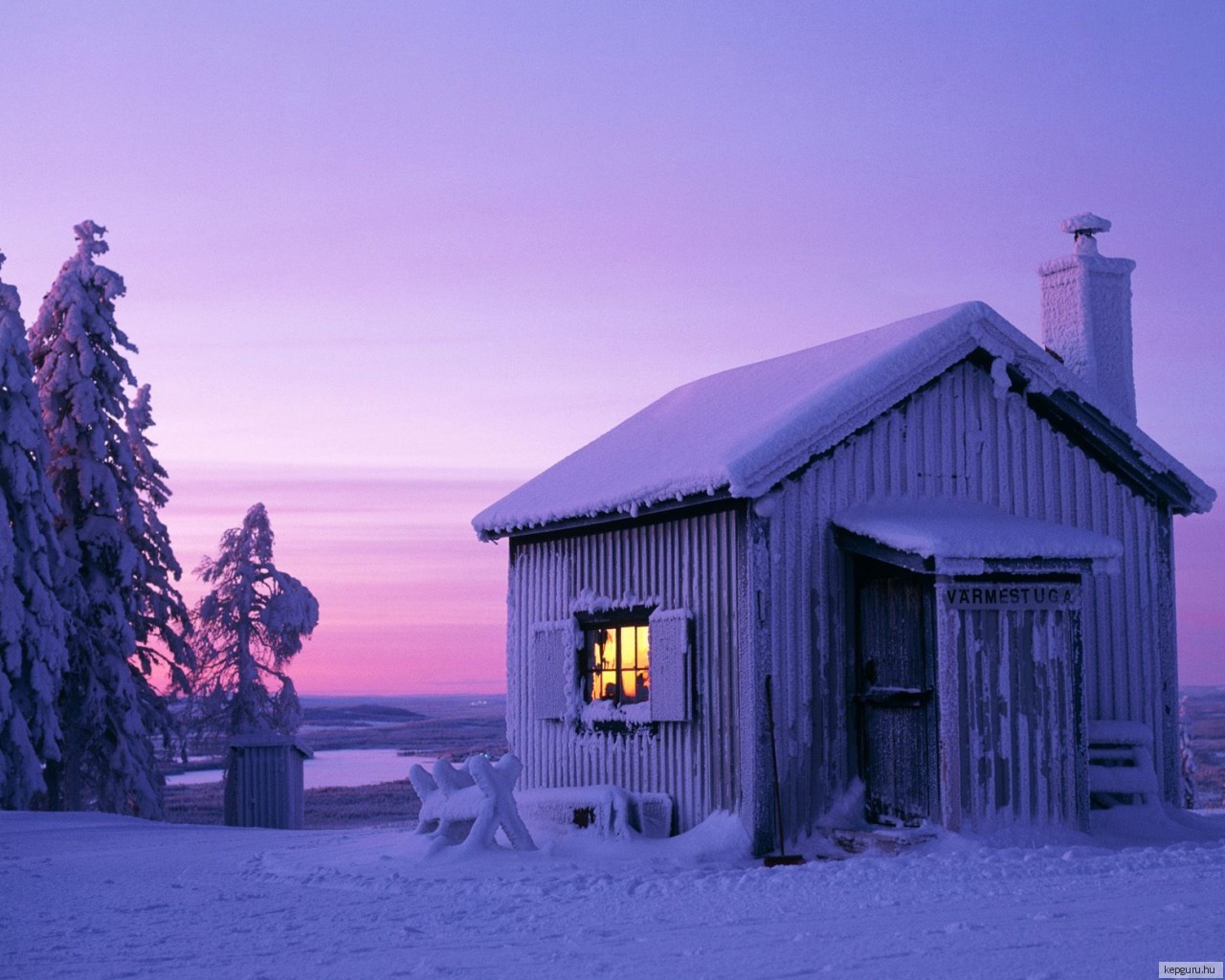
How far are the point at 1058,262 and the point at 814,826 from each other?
7.71 metres

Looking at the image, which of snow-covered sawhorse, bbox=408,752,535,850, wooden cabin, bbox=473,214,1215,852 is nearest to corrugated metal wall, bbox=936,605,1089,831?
wooden cabin, bbox=473,214,1215,852

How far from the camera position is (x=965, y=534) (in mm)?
12758

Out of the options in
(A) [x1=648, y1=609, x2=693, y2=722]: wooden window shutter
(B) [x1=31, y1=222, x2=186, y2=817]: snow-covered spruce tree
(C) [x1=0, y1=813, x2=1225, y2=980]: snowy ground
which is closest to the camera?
(C) [x1=0, y1=813, x2=1225, y2=980]: snowy ground

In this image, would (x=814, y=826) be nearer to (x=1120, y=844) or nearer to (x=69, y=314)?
(x=1120, y=844)

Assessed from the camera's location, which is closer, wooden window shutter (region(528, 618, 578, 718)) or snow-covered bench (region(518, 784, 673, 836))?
snow-covered bench (region(518, 784, 673, 836))

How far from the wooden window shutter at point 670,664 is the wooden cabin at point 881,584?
0.03 meters

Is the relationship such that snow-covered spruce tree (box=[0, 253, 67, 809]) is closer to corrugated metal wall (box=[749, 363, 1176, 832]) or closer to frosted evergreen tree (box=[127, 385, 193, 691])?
frosted evergreen tree (box=[127, 385, 193, 691])

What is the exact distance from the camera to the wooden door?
13.0 m

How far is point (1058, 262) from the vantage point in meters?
17.0

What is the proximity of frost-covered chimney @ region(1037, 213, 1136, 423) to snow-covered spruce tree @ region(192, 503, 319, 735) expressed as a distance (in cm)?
1918

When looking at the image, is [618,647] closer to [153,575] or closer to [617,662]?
[617,662]

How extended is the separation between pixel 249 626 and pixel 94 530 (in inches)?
238

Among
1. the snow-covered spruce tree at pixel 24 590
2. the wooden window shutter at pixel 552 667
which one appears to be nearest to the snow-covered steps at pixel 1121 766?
the wooden window shutter at pixel 552 667

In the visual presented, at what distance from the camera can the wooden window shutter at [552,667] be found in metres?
15.9
